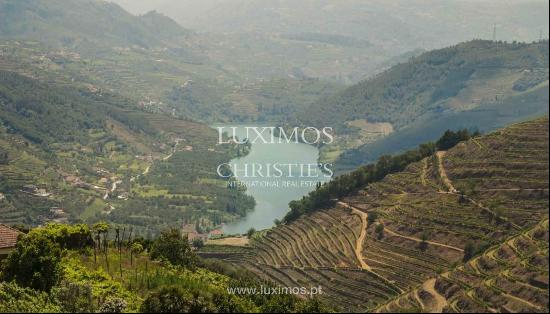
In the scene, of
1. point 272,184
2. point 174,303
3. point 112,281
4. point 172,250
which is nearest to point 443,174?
point 172,250

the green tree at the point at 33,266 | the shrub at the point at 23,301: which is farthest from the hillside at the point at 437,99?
the shrub at the point at 23,301

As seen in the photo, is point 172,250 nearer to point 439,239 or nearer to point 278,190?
point 439,239

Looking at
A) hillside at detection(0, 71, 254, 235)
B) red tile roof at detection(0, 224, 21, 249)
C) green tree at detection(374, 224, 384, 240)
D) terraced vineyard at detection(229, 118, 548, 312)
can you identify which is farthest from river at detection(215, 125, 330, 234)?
red tile roof at detection(0, 224, 21, 249)

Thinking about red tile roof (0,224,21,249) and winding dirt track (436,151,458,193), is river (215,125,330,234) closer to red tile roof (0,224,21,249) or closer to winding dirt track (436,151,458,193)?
winding dirt track (436,151,458,193)

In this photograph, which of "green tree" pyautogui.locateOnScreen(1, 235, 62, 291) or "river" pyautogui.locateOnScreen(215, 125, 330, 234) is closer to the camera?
"green tree" pyautogui.locateOnScreen(1, 235, 62, 291)

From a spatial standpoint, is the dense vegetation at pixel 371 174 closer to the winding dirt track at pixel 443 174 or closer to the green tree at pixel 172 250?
the winding dirt track at pixel 443 174

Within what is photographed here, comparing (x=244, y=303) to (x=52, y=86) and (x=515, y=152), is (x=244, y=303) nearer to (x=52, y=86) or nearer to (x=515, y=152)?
(x=515, y=152)

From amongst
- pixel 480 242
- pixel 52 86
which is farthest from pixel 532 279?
pixel 52 86
